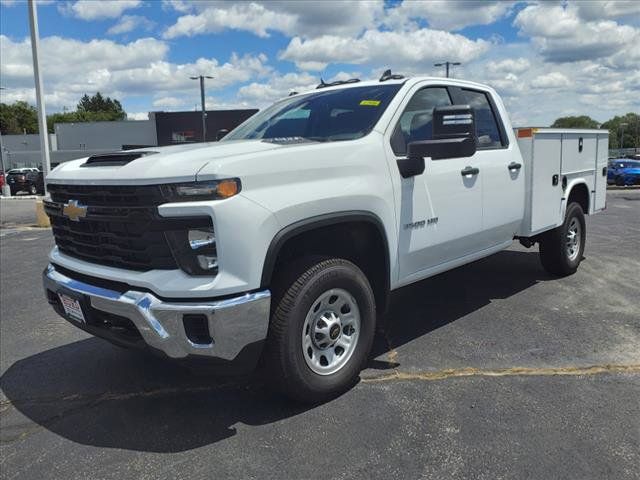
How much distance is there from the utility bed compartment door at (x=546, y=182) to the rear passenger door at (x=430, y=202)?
3.52 feet

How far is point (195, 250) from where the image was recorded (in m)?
2.91

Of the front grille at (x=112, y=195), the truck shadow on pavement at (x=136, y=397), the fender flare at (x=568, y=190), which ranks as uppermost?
the front grille at (x=112, y=195)

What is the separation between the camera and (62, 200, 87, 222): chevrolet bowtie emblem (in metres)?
3.33

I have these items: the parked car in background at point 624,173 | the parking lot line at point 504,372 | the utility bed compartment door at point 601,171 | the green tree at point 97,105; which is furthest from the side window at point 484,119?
the green tree at point 97,105

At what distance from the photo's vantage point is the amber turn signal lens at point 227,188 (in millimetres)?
2869

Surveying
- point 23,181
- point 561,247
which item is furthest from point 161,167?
point 23,181

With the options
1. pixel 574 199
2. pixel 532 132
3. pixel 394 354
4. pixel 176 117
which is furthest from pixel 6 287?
pixel 176 117

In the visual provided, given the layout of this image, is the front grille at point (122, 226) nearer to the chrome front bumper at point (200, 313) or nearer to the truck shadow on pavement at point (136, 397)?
the chrome front bumper at point (200, 313)

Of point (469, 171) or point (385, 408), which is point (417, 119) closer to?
point (469, 171)

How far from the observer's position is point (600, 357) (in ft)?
13.7

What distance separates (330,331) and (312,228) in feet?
2.18

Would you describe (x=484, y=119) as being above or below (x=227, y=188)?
above

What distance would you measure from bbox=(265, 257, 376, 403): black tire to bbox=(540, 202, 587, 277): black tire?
3.42 metres

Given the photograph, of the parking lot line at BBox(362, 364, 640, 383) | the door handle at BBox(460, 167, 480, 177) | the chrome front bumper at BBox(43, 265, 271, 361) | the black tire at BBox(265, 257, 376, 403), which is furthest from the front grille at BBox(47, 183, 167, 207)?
the door handle at BBox(460, 167, 480, 177)
